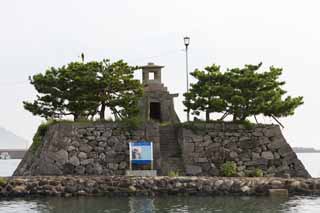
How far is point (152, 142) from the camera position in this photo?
2683 cm

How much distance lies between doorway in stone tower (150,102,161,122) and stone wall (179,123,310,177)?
10.9ft

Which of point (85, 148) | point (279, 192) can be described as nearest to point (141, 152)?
point (85, 148)

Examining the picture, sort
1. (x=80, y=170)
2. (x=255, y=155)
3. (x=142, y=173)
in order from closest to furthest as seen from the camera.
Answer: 1. (x=142, y=173)
2. (x=80, y=170)
3. (x=255, y=155)

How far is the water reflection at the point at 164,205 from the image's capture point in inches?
768

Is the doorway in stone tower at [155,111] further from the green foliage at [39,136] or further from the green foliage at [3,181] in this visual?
the green foliage at [3,181]

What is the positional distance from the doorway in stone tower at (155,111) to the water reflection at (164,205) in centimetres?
841

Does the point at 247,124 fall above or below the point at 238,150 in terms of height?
above

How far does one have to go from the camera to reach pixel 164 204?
2097 centimetres

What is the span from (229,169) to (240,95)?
141 inches

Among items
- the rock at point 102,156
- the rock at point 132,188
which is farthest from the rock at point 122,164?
the rock at point 132,188

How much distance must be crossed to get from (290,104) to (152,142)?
20.9 ft

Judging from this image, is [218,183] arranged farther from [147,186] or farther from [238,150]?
[238,150]

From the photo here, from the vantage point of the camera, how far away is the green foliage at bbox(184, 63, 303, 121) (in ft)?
91.0

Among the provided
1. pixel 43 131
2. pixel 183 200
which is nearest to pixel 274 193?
pixel 183 200
